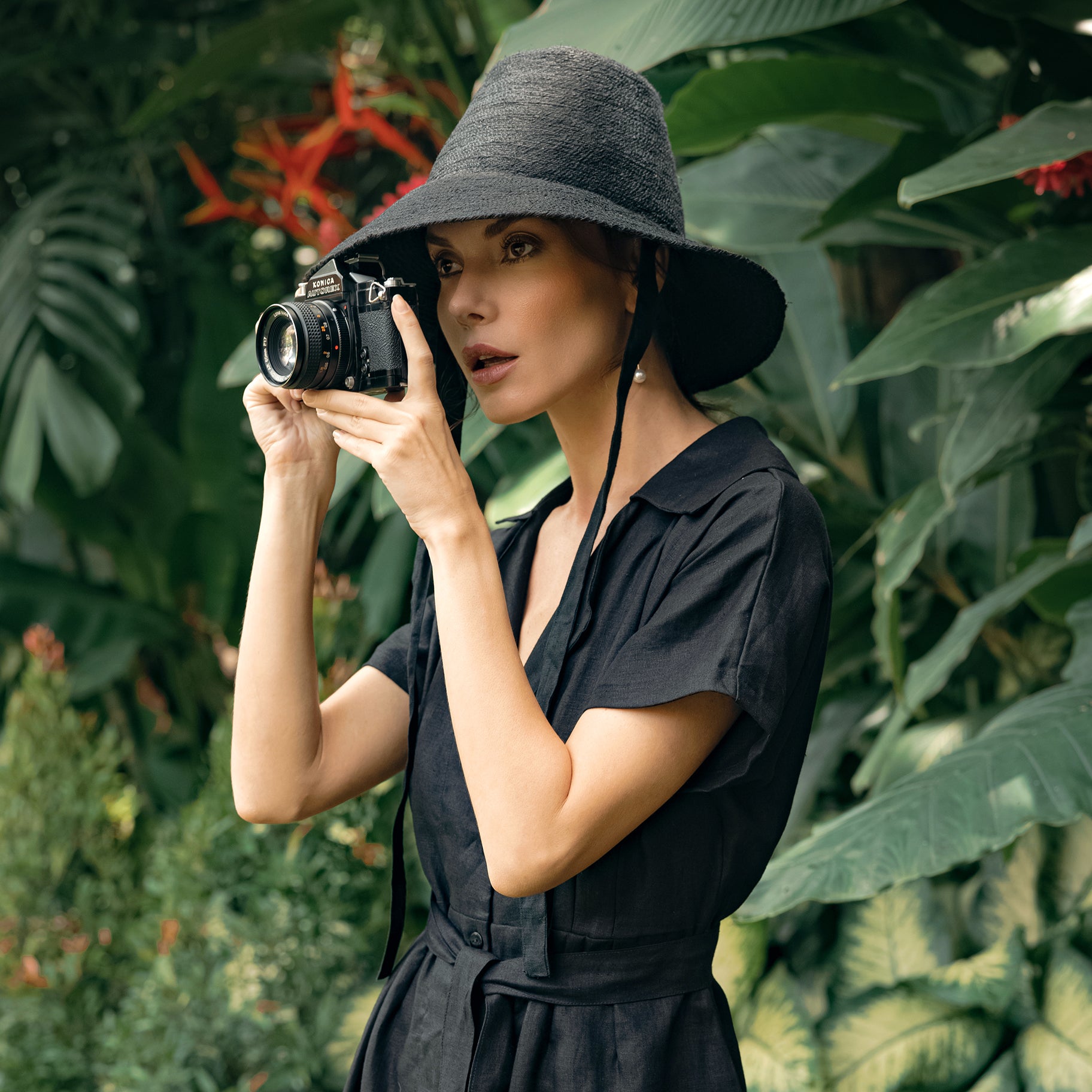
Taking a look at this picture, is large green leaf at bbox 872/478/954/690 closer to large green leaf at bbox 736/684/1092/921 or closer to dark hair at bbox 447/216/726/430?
large green leaf at bbox 736/684/1092/921

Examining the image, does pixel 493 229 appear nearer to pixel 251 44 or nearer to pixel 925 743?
pixel 925 743

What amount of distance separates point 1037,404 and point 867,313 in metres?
0.87

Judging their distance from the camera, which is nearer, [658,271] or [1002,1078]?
[658,271]

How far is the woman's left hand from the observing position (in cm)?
73

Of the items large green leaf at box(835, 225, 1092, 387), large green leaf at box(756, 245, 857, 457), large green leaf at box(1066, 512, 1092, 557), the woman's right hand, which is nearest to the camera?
the woman's right hand

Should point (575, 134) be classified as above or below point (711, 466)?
above

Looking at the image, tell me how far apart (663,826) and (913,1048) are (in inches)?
45.1

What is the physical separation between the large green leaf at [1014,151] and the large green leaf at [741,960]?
1148 millimetres

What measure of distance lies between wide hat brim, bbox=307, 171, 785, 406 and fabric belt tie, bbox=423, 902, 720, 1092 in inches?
17.0

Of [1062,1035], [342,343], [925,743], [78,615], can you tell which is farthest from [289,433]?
[78,615]

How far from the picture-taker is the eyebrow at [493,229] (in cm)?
79

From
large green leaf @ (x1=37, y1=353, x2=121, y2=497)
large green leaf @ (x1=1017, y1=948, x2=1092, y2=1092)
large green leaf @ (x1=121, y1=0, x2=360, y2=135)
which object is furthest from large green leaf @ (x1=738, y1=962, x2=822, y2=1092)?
large green leaf @ (x1=121, y1=0, x2=360, y2=135)

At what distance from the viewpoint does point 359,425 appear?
0.76m

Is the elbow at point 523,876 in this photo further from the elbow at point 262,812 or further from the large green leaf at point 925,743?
the large green leaf at point 925,743
